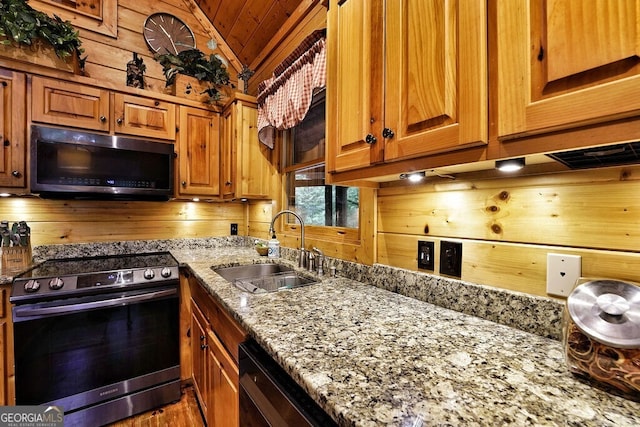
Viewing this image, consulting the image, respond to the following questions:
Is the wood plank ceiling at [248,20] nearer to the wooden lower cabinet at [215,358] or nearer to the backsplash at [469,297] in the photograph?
the backsplash at [469,297]

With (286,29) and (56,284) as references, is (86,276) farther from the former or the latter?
(286,29)

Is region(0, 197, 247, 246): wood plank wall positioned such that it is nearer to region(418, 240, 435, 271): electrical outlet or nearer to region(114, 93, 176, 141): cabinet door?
region(114, 93, 176, 141): cabinet door

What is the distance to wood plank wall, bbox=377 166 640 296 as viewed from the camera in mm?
686

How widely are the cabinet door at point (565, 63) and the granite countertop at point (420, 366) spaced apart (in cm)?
52

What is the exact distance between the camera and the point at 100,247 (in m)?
2.19

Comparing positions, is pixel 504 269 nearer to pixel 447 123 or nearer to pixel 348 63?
pixel 447 123

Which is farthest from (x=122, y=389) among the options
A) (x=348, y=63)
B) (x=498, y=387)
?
(x=348, y=63)

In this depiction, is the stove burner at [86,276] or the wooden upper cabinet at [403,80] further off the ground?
the wooden upper cabinet at [403,80]

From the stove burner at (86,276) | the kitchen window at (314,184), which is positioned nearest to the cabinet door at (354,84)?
the kitchen window at (314,184)

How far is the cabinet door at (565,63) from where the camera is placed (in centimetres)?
46

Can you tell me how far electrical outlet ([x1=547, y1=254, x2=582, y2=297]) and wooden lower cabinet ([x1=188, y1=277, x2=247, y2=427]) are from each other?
0.97 meters

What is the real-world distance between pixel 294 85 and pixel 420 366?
1735mm

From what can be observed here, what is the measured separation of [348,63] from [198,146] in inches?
67.2

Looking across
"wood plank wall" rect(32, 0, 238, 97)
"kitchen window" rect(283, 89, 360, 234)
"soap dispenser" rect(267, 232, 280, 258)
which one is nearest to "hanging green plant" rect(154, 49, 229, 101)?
"wood plank wall" rect(32, 0, 238, 97)
